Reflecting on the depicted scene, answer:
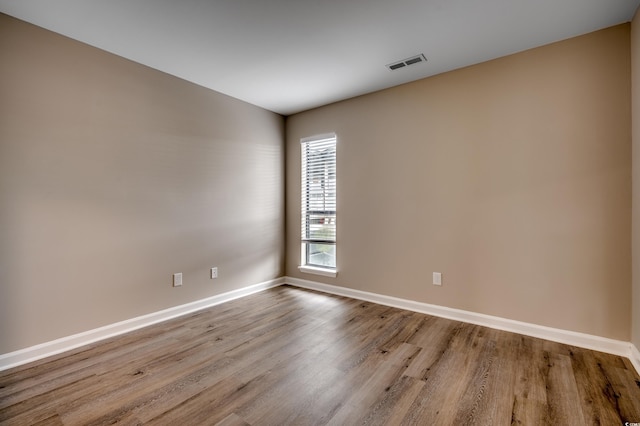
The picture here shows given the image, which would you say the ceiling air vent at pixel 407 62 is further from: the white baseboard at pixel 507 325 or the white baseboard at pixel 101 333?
the white baseboard at pixel 101 333

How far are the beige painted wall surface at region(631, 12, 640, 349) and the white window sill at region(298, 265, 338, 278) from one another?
2802mm

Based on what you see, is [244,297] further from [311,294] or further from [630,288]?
[630,288]

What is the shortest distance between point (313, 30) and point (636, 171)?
2648 mm

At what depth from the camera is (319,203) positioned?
4.26m

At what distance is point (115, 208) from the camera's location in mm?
2740

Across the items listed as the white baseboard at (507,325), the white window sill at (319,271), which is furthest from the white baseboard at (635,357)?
the white window sill at (319,271)

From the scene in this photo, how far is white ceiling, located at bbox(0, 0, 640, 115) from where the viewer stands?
6.84 ft

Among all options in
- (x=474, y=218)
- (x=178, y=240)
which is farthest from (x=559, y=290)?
(x=178, y=240)

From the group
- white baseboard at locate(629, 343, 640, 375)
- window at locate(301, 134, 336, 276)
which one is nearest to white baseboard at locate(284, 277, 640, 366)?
white baseboard at locate(629, 343, 640, 375)

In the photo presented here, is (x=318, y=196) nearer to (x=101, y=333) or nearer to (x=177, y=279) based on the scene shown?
(x=177, y=279)

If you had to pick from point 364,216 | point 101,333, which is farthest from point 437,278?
point 101,333

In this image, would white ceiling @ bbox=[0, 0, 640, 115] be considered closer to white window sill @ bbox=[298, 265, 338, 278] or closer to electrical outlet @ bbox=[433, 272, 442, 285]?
electrical outlet @ bbox=[433, 272, 442, 285]

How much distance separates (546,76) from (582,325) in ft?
7.09

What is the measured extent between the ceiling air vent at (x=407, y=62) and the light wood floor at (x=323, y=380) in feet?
8.51
